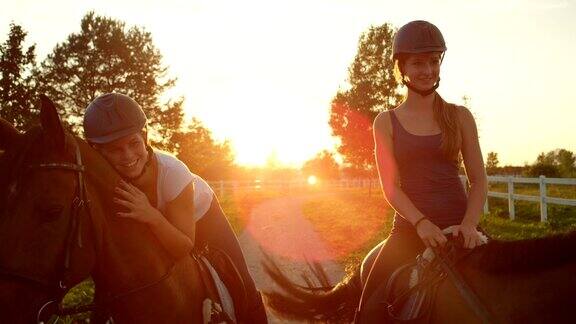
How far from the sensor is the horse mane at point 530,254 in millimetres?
2289

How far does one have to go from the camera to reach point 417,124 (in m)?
3.05

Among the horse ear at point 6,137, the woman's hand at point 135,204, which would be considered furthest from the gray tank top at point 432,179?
the horse ear at point 6,137

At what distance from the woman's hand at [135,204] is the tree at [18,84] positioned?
2424 cm

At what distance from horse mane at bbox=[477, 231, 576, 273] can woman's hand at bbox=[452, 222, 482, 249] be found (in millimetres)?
77

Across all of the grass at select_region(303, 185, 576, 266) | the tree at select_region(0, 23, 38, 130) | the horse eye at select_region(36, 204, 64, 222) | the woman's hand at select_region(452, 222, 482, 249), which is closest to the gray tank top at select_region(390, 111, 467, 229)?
the woman's hand at select_region(452, 222, 482, 249)

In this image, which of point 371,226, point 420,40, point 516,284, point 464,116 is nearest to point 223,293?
point 516,284

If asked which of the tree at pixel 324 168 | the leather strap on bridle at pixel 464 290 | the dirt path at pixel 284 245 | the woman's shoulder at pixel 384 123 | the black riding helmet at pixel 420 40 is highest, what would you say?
the tree at pixel 324 168

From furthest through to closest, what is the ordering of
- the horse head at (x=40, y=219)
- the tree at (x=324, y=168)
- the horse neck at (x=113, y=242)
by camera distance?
the tree at (x=324, y=168) → the horse neck at (x=113, y=242) → the horse head at (x=40, y=219)

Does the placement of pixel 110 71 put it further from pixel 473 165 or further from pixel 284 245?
pixel 473 165

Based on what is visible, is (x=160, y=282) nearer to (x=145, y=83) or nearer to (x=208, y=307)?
(x=208, y=307)

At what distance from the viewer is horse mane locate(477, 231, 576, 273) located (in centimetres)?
229

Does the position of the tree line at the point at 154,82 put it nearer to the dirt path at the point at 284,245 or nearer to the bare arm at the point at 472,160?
the dirt path at the point at 284,245

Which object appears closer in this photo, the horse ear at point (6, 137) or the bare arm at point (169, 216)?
the horse ear at point (6, 137)

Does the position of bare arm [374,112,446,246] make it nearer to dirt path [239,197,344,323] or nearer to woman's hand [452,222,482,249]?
woman's hand [452,222,482,249]
